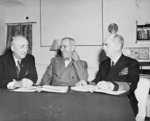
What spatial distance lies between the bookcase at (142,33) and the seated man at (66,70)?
105 inches

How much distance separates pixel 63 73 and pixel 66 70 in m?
0.06

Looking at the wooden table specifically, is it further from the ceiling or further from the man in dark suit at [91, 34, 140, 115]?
the ceiling

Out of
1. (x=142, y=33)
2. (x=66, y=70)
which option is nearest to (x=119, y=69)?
(x=66, y=70)

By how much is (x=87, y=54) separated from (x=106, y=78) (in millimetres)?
3278

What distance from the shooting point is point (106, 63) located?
2.35m

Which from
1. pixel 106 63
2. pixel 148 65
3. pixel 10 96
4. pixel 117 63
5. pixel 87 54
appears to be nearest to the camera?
pixel 10 96

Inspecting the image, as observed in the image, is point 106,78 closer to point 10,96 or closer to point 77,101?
point 77,101

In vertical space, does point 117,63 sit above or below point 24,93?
above

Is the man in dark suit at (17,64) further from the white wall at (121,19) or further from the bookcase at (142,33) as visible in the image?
the bookcase at (142,33)

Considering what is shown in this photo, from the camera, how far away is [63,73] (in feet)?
9.18

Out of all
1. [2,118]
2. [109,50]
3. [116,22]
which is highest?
[116,22]

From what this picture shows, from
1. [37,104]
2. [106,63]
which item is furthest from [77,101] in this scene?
[106,63]

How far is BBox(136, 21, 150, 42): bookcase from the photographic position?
5.09 metres

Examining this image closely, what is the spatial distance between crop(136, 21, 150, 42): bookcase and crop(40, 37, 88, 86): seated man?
267 cm
